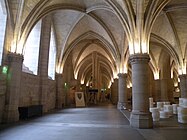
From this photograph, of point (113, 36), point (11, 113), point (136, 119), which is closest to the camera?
point (136, 119)

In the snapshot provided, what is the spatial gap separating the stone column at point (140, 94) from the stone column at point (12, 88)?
5.97 m

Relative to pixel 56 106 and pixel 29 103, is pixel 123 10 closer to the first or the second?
pixel 29 103

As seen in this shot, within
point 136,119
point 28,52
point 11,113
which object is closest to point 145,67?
point 136,119

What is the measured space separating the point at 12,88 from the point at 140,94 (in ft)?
21.2

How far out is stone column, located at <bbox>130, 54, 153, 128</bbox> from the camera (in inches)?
282

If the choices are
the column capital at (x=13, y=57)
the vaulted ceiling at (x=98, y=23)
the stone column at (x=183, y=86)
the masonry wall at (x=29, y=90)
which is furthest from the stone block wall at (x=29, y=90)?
the stone column at (x=183, y=86)

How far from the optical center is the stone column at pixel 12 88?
27.5 feet

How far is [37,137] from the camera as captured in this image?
5.28 metres

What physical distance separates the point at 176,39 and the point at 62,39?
10.9 metres

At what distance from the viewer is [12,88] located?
8.55 meters

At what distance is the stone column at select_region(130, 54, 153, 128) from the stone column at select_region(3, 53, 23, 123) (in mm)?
5968

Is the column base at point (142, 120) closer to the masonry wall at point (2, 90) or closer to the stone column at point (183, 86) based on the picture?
the masonry wall at point (2, 90)

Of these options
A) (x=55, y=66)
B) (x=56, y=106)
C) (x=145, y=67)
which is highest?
(x=55, y=66)

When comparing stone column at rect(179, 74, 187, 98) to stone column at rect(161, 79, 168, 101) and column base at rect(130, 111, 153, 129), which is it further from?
column base at rect(130, 111, 153, 129)
